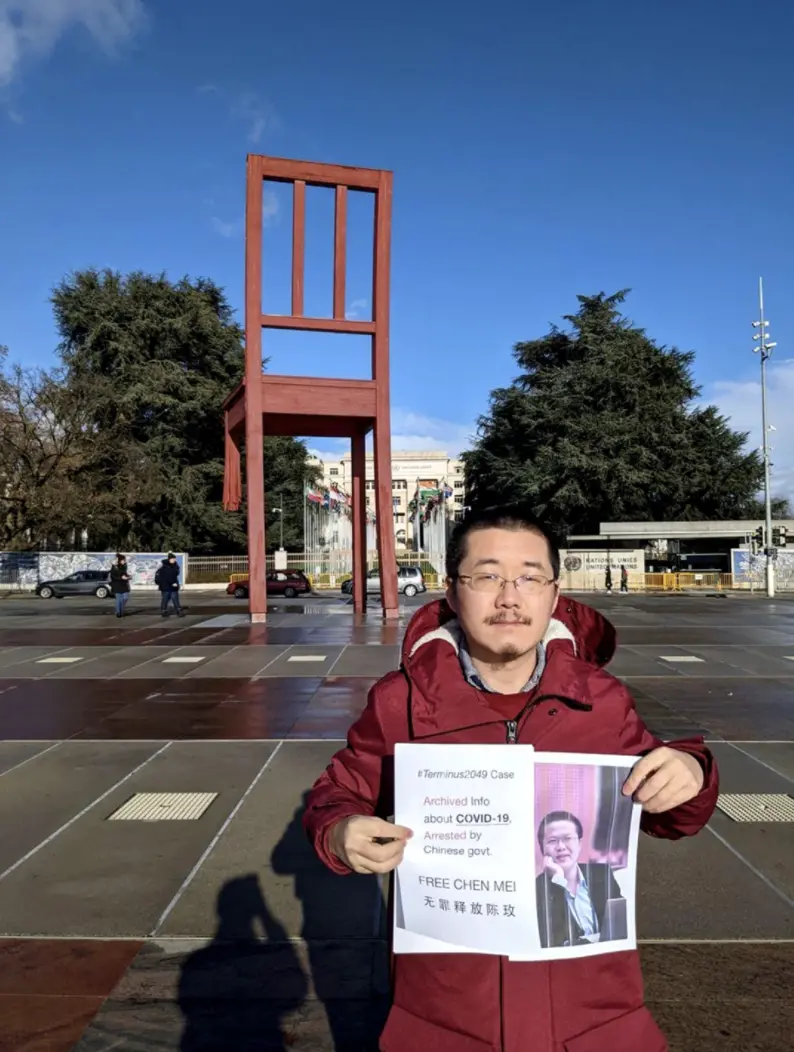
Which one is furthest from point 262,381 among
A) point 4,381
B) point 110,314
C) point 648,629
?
point 110,314

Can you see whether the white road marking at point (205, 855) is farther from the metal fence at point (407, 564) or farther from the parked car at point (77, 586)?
the parked car at point (77, 586)

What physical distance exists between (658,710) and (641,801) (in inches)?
267

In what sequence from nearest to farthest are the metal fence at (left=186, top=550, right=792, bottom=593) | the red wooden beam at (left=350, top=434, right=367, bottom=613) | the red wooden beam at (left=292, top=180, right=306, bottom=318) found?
1. the red wooden beam at (left=292, top=180, right=306, bottom=318)
2. the red wooden beam at (left=350, top=434, right=367, bottom=613)
3. the metal fence at (left=186, top=550, right=792, bottom=593)

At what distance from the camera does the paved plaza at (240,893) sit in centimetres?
272

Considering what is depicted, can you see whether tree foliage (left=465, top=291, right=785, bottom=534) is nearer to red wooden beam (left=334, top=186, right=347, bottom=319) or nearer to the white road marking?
red wooden beam (left=334, top=186, right=347, bottom=319)

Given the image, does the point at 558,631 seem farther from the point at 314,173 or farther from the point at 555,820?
the point at 314,173

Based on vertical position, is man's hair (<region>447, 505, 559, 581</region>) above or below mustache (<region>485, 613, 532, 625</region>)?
above

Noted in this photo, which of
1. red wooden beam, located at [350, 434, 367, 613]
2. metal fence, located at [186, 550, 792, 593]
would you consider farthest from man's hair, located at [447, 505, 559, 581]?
metal fence, located at [186, 550, 792, 593]

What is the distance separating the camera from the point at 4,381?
3597cm

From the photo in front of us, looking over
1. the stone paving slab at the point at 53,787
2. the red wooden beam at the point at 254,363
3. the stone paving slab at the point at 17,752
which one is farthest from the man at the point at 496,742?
the red wooden beam at the point at 254,363

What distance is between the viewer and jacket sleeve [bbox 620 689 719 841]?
1.70 meters

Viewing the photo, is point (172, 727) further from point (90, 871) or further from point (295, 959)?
point (295, 959)

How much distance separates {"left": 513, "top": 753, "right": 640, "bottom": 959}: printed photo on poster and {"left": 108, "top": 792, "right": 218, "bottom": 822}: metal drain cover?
362 cm

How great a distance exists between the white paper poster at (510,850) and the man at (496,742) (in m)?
0.06
